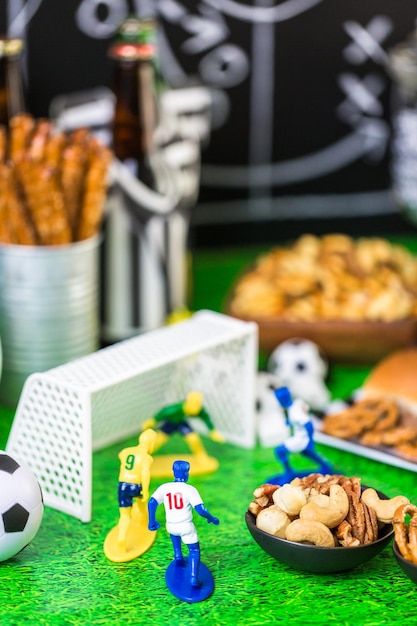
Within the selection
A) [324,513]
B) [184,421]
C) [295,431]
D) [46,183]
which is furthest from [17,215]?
[324,513]

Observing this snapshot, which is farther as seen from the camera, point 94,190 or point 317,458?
point 94,190

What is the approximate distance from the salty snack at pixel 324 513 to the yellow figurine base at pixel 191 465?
0.21 m

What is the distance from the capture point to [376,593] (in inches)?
39.8

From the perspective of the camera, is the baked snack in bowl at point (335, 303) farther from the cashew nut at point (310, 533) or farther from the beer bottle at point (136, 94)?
the cashew nut at point (310, 533)

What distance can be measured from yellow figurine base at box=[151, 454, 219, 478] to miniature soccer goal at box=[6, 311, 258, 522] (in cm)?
7

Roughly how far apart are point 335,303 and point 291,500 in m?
0.54

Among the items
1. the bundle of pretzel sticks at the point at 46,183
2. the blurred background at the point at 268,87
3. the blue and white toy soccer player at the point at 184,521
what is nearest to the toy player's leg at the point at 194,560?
the blue and white toy soccer player at the point at 184,521

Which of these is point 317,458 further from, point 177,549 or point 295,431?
point 177,549

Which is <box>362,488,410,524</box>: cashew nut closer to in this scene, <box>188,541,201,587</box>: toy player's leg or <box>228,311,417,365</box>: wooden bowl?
<box>188,541,201,587</box>: toy player's leg

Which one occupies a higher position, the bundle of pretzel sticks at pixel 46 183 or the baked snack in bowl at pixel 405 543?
the bundle of pretzel sticks at pixel 46 183

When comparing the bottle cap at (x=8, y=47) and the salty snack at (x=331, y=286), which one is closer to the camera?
the bottle cap at (x=8, y=47)

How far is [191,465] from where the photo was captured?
125 centimetres

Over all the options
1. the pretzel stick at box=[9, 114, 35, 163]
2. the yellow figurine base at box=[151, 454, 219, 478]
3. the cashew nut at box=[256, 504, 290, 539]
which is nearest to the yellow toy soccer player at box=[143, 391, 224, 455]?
the yellow figurine base at box=[151, 454, 219, 478]

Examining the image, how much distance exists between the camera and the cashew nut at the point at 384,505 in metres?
1.02
